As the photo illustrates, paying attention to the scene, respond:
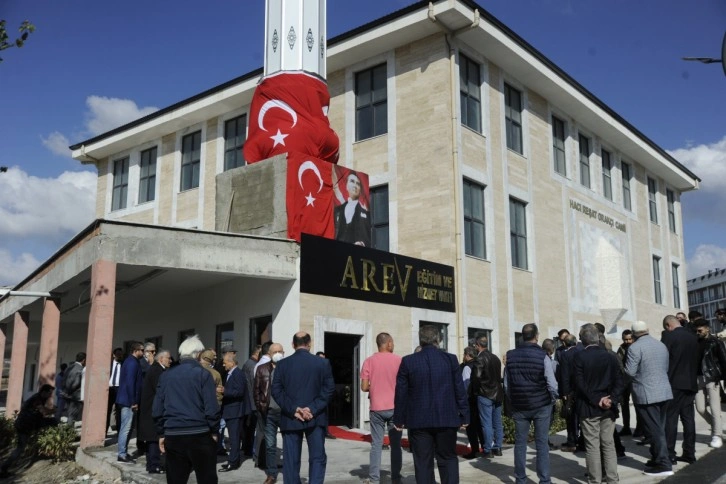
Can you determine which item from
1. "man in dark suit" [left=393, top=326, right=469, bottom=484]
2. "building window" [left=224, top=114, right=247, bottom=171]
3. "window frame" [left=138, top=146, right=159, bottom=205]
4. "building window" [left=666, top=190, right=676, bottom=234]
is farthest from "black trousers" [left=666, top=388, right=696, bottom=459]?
"building window" [left=666, top=190, right=676, bottom=234]

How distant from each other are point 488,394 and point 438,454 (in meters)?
3.75

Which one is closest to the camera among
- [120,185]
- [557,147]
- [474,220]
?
[474,220]

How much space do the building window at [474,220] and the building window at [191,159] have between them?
1135cm

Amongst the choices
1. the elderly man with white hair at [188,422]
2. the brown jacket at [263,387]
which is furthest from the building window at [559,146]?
the elderly man with white hair at [188,422]

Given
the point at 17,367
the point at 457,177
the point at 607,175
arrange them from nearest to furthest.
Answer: the point at 17,367, the point at 457,177, the point at 607,175

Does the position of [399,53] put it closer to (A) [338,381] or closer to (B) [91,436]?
(A) [338,381]

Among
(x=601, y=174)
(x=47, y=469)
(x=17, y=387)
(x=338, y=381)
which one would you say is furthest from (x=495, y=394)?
(x=601, y=174)

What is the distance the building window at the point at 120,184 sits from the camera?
94.4 ft

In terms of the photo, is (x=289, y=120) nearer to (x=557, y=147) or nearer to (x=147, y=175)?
(x=557, y=147)

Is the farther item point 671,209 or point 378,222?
point 671,209

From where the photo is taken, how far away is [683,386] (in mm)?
8852

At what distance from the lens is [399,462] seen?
8.24 m

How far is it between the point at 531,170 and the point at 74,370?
14493 mm

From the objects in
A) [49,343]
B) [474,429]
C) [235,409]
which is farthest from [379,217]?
[235,409]
